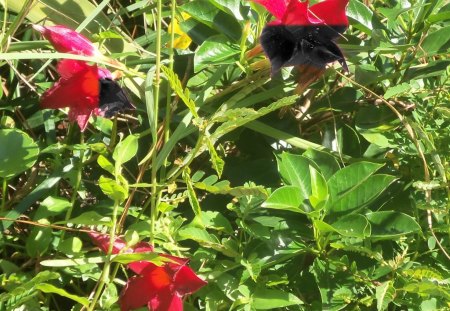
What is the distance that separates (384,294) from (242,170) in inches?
10.7

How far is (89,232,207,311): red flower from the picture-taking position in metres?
0.92

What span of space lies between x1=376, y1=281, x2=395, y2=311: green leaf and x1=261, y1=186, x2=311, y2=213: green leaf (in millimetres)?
119

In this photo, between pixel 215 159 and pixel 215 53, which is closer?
pixel 215 159

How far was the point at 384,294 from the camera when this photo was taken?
3.07ft

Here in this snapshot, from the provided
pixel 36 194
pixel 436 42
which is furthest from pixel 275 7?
pixel 36 194

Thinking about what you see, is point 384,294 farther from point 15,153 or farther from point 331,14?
point 15,153

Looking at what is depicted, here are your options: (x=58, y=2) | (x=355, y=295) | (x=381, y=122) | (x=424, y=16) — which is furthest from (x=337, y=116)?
(x=58, y=2)

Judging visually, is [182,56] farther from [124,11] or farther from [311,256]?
[311,256]

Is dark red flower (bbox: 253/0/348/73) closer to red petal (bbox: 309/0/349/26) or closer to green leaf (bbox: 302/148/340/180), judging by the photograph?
red petal (bbox: 309/0/349/26)

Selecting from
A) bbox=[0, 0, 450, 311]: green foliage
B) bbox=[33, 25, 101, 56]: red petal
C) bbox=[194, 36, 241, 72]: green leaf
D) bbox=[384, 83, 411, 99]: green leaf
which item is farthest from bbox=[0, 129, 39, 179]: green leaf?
bbox=[384, 83, 411, 99]: green leaf

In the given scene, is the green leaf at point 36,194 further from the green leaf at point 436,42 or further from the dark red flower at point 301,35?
the green leaf at point 436,42

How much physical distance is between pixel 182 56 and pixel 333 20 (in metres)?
0.25

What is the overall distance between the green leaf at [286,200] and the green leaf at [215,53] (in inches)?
7.2

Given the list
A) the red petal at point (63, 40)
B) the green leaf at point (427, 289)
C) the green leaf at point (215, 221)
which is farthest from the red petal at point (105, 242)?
the green leaf at point (427, 289)
